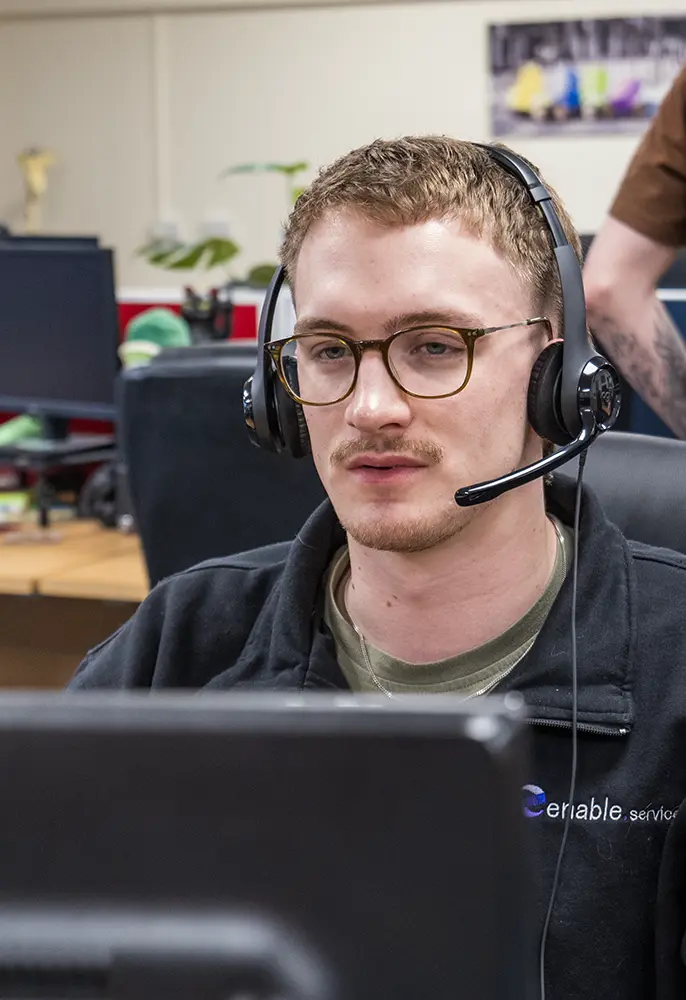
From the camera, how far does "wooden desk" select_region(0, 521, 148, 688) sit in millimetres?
2369

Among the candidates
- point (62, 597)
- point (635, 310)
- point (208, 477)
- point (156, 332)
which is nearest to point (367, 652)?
point (208, 477)

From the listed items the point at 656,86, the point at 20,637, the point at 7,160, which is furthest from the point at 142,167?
the point at 20,637

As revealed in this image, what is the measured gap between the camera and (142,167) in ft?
19.2

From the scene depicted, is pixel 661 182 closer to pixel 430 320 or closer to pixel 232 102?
pixel 430 320

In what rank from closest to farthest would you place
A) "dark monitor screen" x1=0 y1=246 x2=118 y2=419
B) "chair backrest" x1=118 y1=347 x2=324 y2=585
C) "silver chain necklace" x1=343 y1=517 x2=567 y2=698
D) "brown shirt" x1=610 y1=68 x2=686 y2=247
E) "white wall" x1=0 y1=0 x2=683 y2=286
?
"silver chain necklace" x1=343 y1=517 x2=567 y2=698
"chair backrest" x1=118 y1=347 x2=324 y2=585
"brown shirt" x1=610 y1=68 x2=686 y2=247
"dark monitor screen" x1=0 y1=246 x2=118 y2=419
"white wall" x1=0 y1=0 x2=683 y2=286

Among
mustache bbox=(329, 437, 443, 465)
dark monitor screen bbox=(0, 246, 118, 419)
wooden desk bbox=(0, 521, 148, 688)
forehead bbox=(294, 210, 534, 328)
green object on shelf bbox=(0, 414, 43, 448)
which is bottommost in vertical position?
wooden desk bbox=(0, 521, 148, 688)

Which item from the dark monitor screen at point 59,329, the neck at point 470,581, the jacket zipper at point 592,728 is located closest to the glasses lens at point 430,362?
the neck at point 470,581

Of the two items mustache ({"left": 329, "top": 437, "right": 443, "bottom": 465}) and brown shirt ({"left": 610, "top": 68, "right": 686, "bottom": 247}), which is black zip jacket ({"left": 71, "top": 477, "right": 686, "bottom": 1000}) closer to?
mustache ({"left": 329, "top": 437, "right": 443, "bottom": 465})

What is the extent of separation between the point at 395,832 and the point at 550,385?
2.32 ft

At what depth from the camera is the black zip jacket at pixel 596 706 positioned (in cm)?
96

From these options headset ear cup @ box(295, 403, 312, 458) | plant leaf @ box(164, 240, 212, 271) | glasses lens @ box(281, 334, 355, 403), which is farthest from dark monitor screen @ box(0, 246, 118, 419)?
glasses lens @ box(281, 334, 355, 403)

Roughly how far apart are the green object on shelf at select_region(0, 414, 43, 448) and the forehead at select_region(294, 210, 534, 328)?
2.07 meters

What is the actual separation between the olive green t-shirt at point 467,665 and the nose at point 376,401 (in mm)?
190

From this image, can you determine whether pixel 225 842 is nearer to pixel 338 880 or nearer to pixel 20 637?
pixel 338 880
